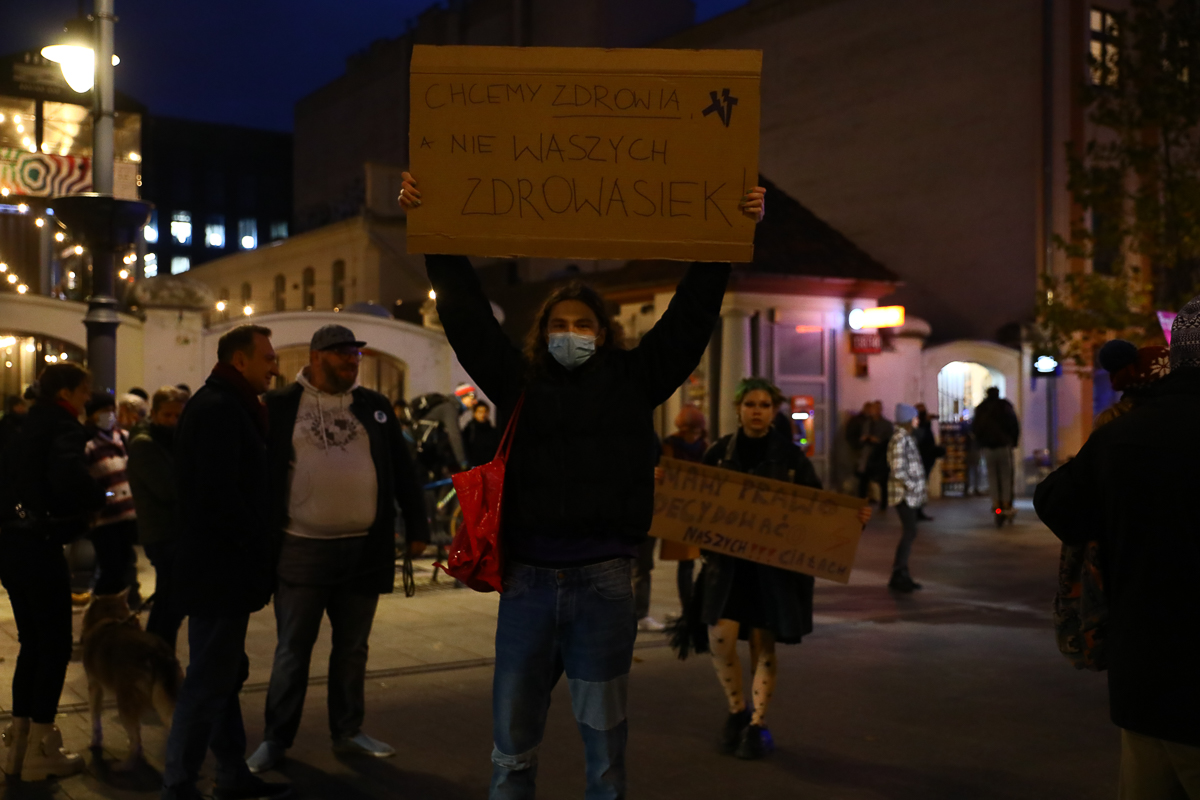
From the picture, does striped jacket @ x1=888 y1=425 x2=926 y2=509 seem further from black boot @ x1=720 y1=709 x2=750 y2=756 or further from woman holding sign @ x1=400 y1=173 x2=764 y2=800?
woman holding sign @ x1=400 y1=173 x2=764 y2=800

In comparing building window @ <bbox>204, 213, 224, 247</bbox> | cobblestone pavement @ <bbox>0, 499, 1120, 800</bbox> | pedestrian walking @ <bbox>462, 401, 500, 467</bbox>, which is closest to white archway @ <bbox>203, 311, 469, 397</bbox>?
pedestrian walking @ <bbox>462, 401, 500, 467</bbox>

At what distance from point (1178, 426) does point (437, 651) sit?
6.19 meters

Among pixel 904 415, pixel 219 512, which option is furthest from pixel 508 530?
pixel 904 415

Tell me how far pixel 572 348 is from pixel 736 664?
2.87m

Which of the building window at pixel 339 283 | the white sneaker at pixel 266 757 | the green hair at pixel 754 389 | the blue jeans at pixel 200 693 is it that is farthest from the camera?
the building window at pixel 339 283

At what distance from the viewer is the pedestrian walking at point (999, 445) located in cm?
1838

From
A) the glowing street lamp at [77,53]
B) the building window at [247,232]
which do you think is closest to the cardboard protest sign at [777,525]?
the glowing street lamp at [77,53]

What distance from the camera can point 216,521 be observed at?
4797mm

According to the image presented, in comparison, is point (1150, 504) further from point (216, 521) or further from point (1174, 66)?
point (1174, 66)

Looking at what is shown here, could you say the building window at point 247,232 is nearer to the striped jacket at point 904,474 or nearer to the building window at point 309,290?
the building window at point 309,290

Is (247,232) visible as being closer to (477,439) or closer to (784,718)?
(477,439)

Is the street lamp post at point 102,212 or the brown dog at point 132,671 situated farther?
the street lamp post at point 102,212

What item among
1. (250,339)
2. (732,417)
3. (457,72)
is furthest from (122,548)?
(732,417)

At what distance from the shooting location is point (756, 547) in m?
6.09
